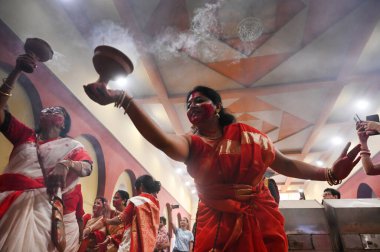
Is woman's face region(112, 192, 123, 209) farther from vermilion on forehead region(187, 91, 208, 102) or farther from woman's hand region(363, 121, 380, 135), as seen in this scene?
woman's hand region(363, 121, 380, 135)

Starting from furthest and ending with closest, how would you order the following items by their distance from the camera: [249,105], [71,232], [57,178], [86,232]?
[249,105] < [86,232] < [71,232] < [57,178]

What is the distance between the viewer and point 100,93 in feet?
3.20

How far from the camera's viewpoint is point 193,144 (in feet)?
4.02

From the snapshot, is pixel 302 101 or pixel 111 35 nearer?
pixel 111 35

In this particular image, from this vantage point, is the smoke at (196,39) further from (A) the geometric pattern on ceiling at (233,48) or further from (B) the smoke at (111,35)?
(B) the smoke at (111,35)

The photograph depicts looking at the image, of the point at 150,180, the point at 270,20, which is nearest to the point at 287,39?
the point at 270,20

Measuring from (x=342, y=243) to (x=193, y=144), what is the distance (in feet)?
6.42

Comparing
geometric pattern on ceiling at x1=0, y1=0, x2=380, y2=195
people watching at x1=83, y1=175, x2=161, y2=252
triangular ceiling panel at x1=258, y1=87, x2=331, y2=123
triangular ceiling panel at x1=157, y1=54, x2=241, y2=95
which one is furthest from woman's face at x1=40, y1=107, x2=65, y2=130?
triangular ceiling panel at x1=258, y1=87, x2=331, y2=123

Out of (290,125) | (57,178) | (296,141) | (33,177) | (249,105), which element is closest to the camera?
(33,177)

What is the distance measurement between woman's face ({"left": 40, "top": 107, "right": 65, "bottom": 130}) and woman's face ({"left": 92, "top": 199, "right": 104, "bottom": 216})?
1.88 m

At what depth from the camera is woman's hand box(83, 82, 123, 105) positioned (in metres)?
0.96

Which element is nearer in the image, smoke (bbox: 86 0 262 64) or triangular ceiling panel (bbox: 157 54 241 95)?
smoke (bbox: 86 0 262 64)

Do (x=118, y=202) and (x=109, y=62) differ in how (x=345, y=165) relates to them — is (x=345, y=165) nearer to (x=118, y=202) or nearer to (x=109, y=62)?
(x=109, y=62)

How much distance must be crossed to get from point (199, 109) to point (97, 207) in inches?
142
